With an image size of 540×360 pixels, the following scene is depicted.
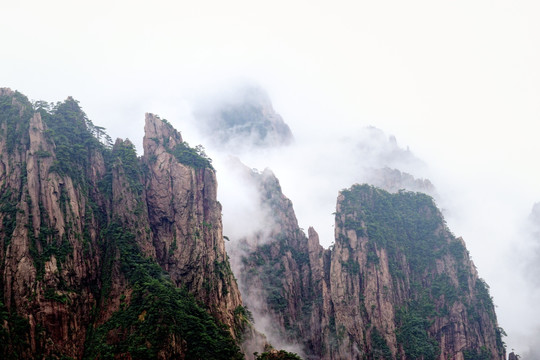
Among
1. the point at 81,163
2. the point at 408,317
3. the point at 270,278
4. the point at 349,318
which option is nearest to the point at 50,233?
the point at 81,163

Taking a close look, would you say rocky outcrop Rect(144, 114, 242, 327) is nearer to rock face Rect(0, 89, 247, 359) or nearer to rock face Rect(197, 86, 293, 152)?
rock face Rect(0, 89, 247, 359)

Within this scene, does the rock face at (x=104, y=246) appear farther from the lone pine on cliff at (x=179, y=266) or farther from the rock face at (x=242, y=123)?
the rock face at (x=242, y=123)

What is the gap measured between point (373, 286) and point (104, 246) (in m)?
65.0

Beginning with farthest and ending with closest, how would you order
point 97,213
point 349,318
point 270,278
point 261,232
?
point 261,232
point 270,278
point 349,318
point 97,213

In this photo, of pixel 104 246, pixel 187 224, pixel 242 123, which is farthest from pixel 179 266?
pixel 242 123

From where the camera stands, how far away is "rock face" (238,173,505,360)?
4264 inches

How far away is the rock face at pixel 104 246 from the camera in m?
65.0

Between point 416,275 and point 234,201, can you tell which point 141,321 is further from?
point 416,275

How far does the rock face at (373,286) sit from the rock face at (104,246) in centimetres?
3311

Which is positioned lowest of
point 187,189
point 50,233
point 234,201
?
point 50,233

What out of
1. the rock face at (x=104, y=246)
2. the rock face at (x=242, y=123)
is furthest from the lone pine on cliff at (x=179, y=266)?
the rock face at (x=242, y=123)

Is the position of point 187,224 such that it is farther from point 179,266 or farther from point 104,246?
point 104,246

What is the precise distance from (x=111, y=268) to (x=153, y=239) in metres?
11.5

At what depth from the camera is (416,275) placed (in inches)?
4783
